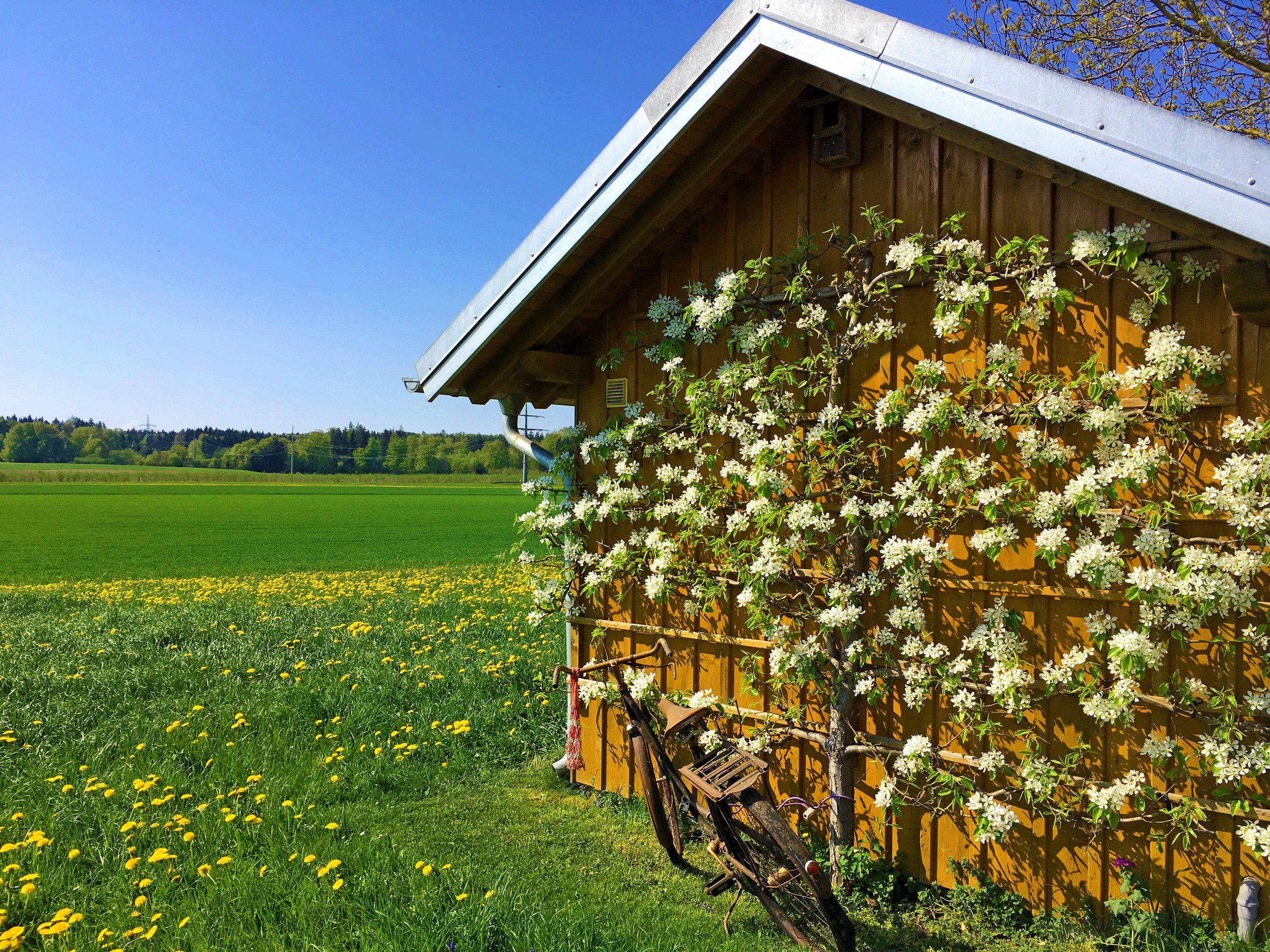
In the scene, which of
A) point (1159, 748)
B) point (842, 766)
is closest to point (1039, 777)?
point (1159, 748)

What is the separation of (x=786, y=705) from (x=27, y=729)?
6.64 m

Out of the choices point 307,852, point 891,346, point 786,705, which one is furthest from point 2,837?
point 891,346

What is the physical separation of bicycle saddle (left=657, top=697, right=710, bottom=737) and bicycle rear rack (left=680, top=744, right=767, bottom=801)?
22 cm

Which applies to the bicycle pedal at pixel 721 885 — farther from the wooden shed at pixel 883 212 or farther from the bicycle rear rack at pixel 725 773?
the wooden shed at pixel 883 212

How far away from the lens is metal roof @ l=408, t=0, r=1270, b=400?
3.11 m

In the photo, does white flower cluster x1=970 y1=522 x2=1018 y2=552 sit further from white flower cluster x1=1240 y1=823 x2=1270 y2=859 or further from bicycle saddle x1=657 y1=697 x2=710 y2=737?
bicycle saddle x1=657 y1=697 x2=710 y2=737

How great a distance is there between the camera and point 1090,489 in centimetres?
367

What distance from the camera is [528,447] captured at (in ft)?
21.2

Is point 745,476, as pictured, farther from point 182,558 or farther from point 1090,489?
point 182,558

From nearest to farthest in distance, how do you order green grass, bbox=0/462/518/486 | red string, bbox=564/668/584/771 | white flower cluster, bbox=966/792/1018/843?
white flower cluster, bbox=966/792/1018/843 → red string, bbox=564/668/584/771 → green grass, bbox=0/462/518/486

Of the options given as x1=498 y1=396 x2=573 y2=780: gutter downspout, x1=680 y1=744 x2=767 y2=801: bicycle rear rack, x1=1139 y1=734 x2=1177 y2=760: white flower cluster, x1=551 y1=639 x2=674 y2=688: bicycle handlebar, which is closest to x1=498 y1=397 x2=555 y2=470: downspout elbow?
x1=498 y1=396 x2=573 y2=780: gutter downspout

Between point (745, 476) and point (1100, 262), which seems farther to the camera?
point (745, 476)

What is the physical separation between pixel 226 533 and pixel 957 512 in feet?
135

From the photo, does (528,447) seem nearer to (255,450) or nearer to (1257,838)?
(1257,838)
